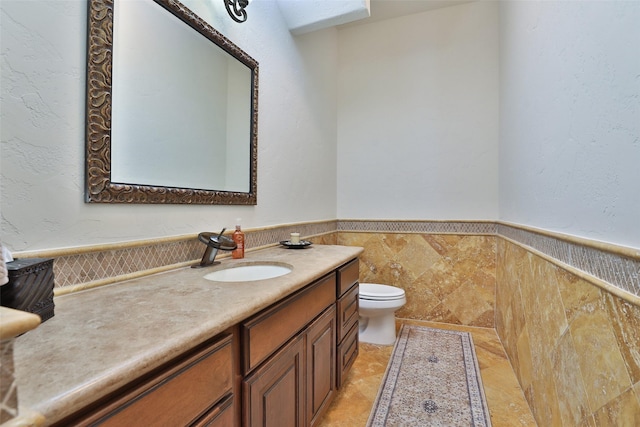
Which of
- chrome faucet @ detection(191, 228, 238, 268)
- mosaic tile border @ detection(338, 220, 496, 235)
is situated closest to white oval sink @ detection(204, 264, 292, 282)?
chrome faucet @ detection(191, 228, 238, 268)

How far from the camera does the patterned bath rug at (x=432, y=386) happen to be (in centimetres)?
152

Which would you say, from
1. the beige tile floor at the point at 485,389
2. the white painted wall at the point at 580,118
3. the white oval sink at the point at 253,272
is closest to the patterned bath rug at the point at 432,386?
the beige tile floor at the point at 485,389

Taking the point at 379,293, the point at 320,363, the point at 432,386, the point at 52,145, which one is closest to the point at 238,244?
the point at 320,363

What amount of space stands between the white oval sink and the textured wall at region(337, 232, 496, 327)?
5.52ft

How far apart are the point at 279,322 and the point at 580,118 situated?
1270 mm

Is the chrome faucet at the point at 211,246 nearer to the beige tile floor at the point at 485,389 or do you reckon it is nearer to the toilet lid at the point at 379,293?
the beige tile floor at the point at 485,389

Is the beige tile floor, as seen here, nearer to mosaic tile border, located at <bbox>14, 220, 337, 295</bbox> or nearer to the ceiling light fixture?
mosaic tile border, located at <bbox>14, 220, 337, 295</bbox>

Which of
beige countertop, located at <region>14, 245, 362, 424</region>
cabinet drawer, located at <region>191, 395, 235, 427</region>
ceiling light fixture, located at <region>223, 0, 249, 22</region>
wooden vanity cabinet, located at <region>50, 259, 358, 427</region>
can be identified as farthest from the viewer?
ceiling light fixture, located at <region>223, 0, 249, 22</region>

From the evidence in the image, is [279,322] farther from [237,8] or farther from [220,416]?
[237,8]

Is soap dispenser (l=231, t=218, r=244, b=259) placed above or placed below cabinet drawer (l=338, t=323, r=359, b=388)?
above

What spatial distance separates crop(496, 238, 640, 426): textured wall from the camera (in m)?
0.79

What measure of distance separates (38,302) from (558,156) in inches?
70.3

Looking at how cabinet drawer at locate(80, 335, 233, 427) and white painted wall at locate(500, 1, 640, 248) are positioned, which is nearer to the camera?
cabinet drawer at locate(80, 335, 233, 427)

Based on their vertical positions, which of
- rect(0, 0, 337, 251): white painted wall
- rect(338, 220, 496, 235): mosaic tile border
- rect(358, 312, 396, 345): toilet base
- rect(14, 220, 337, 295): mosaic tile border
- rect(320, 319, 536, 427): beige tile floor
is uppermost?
rect(0, 0, 337, 251): white painted wall
